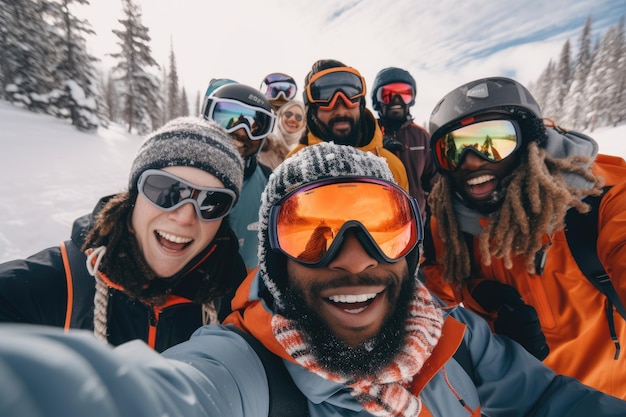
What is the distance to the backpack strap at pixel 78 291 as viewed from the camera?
200cm

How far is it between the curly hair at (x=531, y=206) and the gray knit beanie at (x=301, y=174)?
1033 mm

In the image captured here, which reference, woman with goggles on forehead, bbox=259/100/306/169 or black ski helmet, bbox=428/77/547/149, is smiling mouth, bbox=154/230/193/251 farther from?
woman with goggles on forehead, bbox=259/100/306/169

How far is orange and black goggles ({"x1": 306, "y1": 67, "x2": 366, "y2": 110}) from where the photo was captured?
4.07 meters

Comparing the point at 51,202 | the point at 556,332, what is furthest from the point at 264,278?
the point at 51,202

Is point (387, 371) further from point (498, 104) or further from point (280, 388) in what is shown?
point (498, 104)

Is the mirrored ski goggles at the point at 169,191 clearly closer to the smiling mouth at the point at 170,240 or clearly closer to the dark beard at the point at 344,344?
the smiling mouth at the point at 170,240

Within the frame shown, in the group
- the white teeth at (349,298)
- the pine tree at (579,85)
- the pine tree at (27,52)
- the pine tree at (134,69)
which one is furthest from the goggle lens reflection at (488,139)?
the pine tree at (579,85)

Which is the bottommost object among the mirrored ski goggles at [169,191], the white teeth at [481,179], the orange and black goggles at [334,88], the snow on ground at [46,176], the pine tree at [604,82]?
the snow on ground at [46,176]

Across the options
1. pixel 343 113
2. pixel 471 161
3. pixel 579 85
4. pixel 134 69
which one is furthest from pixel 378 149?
pixel 579 85

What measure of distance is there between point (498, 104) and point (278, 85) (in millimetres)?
5576

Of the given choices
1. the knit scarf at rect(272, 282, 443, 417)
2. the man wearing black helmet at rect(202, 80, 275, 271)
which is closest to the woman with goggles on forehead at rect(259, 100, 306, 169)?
the man wearing black helmet at rect(202, 80, 275, 271)

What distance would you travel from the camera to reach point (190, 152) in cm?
237

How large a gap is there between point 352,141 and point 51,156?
15.0 m

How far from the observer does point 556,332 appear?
229cm
